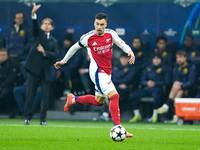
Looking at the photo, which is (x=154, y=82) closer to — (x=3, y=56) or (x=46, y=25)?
(x=46, y=25)

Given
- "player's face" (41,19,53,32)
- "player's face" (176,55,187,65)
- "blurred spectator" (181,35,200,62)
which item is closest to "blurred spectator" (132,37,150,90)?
"blurred spectator" (181,35,200,62)

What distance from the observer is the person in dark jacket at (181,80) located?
581 inches

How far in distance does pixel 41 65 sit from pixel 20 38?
3.85 meters

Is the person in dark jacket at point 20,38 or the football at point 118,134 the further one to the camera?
the person in dark jacket at point 20,38

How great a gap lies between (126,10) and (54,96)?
340 cm

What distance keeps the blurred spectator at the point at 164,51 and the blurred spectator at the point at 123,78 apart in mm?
940

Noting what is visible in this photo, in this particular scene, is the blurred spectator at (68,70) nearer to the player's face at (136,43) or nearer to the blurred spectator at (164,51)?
the player's face at (136,43)

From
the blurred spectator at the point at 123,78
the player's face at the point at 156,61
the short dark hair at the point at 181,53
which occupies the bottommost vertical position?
the blurred spectator at the point at 123,78

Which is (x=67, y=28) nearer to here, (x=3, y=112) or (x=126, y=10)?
(x=126, y=10)

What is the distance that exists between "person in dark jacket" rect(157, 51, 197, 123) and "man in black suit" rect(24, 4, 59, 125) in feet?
12.5

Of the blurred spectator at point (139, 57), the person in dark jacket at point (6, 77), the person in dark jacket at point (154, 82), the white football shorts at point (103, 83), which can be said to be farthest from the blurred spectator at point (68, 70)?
the white football shorts at point (103, 83)

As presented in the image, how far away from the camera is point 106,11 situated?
653 inches

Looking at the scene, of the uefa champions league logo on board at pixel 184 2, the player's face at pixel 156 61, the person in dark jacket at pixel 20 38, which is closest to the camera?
the player's face at pixel 156 61

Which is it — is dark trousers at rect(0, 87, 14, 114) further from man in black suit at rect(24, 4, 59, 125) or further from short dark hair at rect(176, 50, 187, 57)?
short dark hair at rect(176, 50, 187, 57)
